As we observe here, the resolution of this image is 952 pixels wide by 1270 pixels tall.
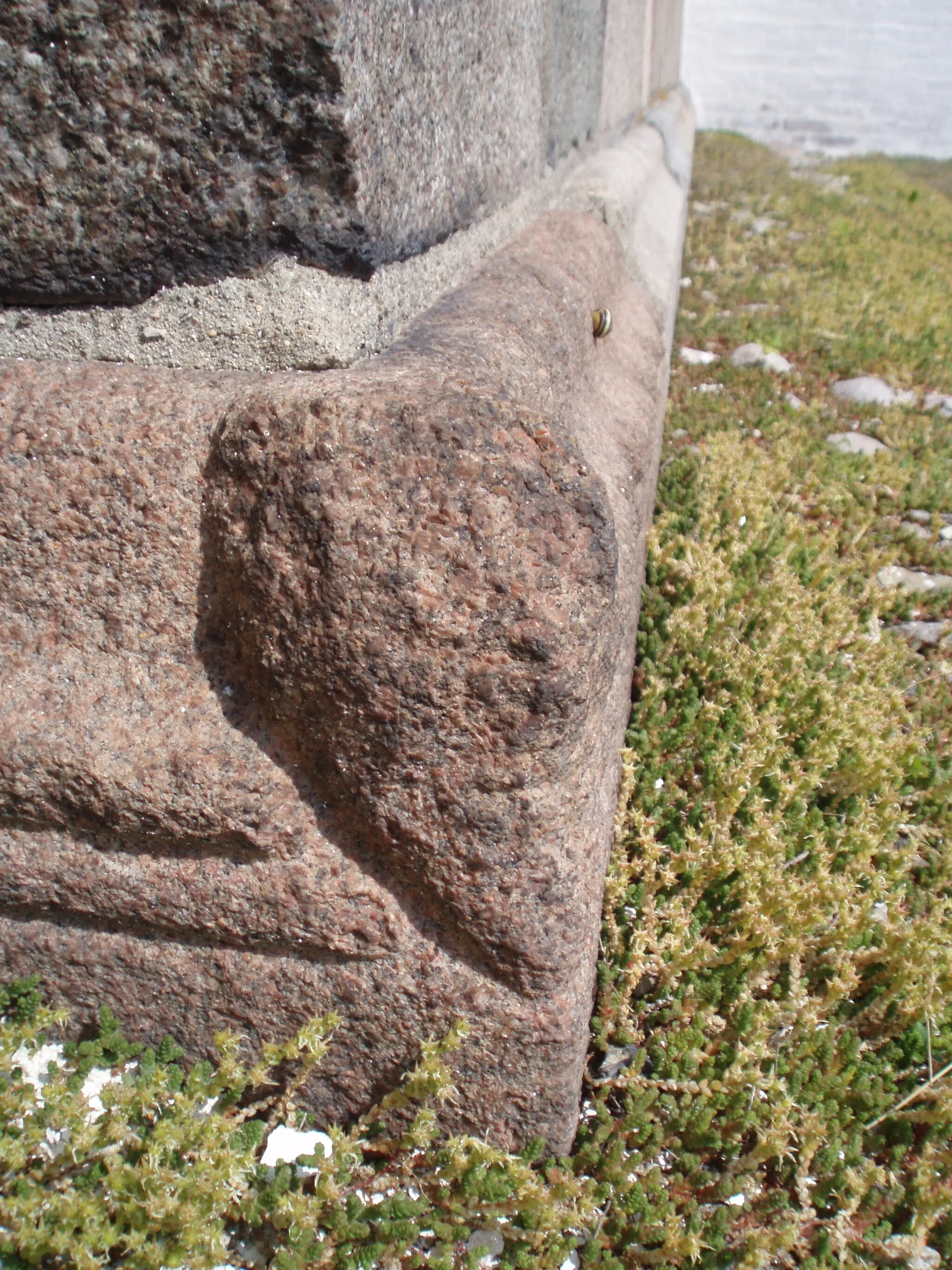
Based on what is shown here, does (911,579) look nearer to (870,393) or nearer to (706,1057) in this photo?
(870,393)

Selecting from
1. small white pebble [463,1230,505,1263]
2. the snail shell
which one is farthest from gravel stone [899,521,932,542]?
small white pebble [463,1230,505,1263]

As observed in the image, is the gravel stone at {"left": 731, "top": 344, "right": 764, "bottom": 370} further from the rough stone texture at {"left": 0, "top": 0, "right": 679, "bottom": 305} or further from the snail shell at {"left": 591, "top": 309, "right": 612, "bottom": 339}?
the rough stone texture at {"left": 0, "top": 0, "right": 679, "bottom": 305}

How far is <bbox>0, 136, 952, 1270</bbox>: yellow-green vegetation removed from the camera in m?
1.33

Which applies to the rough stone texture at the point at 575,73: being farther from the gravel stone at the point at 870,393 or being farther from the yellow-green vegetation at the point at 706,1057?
the gravel stone at the point at 870,393

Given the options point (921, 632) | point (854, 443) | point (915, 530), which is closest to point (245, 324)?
point (921, 632)

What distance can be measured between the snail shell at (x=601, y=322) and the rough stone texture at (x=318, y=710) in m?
0.72

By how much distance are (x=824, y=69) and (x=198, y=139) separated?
15427 mm

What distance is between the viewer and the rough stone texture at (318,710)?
4.02 ft

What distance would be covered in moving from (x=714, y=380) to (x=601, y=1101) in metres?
3.47

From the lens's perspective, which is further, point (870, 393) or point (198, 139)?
point (870, 393)

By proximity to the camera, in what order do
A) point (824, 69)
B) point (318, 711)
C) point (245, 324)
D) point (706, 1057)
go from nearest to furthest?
point (318, 711), point (245, 324), point (706, 1057), point (824, 69)

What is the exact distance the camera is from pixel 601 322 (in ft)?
7.18

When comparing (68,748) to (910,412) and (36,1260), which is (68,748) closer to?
(36,1260)

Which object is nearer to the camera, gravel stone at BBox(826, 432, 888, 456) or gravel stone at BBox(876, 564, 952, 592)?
gravel stone at BBox(876, 564, 952, 592)
